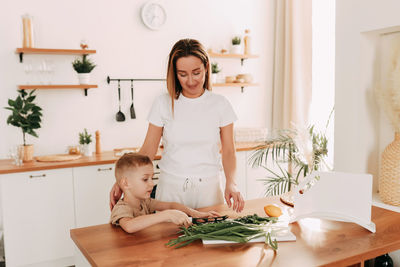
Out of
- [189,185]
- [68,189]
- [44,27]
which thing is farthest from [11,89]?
[189,185]

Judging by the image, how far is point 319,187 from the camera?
1.49 metres

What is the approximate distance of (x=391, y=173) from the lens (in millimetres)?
1938

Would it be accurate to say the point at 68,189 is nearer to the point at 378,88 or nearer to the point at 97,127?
the point at 97,127

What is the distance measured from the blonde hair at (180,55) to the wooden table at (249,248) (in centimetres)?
78

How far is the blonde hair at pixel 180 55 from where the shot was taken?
1824 mm

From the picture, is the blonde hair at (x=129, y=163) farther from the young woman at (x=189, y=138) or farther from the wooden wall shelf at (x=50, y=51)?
the wooden wall shelf at (x=50, y=51)

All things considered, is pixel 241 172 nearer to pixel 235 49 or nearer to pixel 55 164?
pixel 235 49

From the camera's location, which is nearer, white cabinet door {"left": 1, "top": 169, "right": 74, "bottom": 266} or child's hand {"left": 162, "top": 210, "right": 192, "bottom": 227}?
child's hand {"left": 162, "top": 210, "right": 192, "bottom": 227}

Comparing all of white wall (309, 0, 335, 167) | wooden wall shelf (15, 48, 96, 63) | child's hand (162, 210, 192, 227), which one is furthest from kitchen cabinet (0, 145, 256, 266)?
white wall (309, 0, 335, 167)

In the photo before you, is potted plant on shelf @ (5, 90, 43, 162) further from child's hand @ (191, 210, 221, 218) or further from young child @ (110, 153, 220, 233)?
child's hand @ (191, 210, 221, 218)

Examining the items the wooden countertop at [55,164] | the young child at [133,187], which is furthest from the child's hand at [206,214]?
the wooden countertop at [55,164]

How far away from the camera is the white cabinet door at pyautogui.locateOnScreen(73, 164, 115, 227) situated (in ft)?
9.56

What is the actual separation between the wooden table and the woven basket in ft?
1.59

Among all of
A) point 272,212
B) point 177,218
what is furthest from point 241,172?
point 177,218
